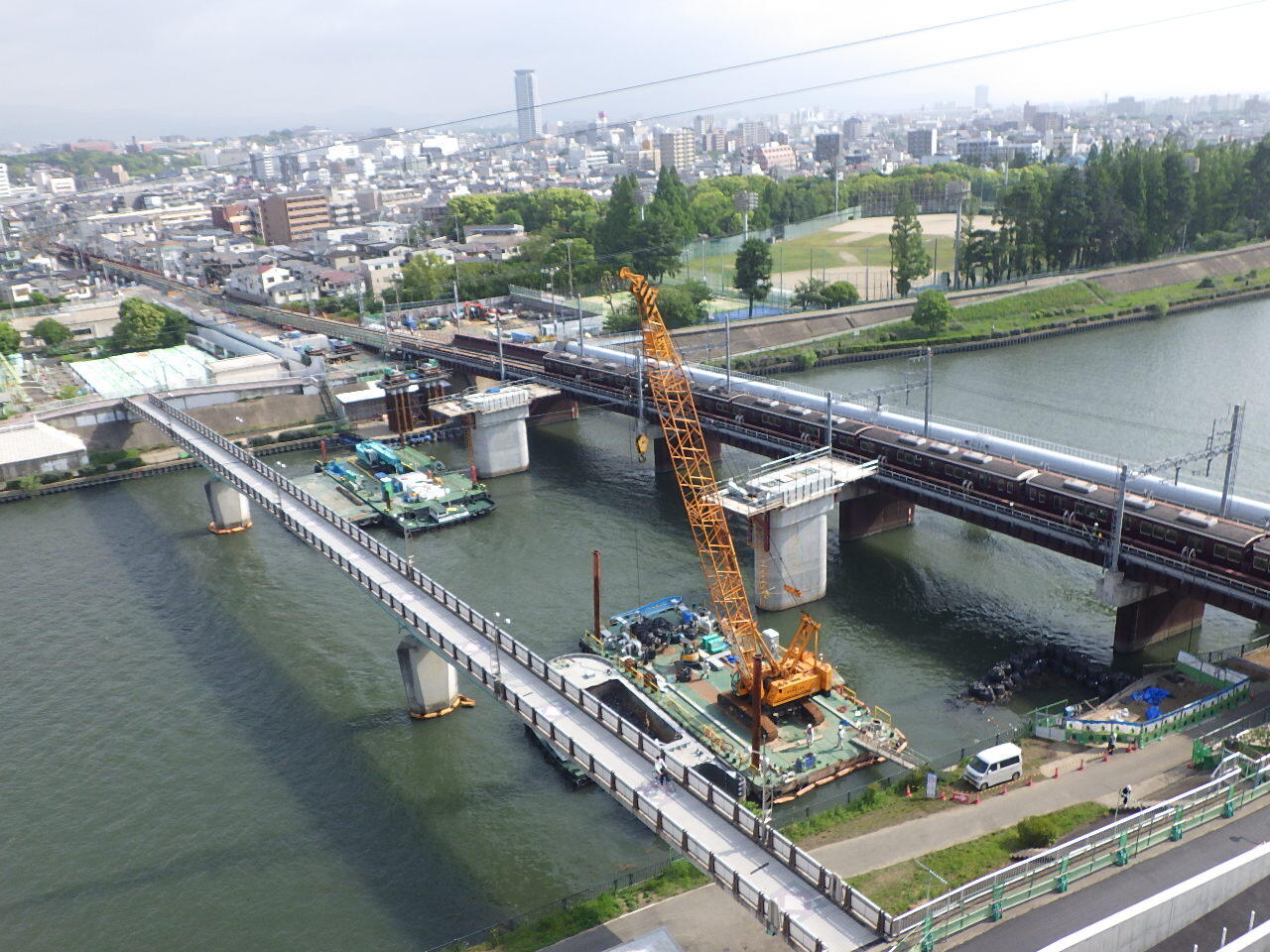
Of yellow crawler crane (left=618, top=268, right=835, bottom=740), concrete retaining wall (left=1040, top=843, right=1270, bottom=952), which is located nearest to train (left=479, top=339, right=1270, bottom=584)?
yellow crawler crane (left=618, top=268, right=835, bottom=740)

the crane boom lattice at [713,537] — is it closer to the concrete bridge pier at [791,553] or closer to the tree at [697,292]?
the concrete bridge pier at [791,553]

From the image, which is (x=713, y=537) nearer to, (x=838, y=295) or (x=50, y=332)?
(x=838, y=295)

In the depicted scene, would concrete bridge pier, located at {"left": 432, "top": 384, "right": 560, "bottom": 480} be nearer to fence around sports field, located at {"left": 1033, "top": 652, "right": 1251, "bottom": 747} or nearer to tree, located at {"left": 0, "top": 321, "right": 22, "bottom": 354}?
fence around sports field, located at {"left": 1033, "top": 652, "right": 1251, "bottom": 747}

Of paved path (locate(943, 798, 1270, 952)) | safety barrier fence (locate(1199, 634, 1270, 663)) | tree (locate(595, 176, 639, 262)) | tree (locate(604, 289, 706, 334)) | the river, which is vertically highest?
tree (locate(595, 176, 639, 262))

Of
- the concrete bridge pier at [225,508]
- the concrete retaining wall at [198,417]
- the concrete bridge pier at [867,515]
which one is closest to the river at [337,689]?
the concrete bridge pier at [867,515]

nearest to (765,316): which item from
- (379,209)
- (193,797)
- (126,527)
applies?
(126,527)

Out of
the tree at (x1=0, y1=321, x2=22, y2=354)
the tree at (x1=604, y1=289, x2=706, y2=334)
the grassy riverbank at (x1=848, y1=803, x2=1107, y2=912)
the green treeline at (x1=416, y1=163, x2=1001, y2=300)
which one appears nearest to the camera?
the grassy riverbank at (x1=848, y1=803, x2=1107, y2=912)

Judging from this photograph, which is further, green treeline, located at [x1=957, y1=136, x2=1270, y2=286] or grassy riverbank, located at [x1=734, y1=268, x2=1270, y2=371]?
green treeline, located at [x1=957, y1=136, x2=1270, y2=286]

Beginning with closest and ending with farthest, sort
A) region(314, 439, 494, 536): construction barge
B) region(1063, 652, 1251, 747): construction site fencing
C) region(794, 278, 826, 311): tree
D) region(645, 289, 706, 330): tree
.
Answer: region(1063, 652, 1251, 747): construction site fencing
region(314, 439, 494, 536): construction barge
region(645, 289, 706, 330): tree
region(794, 278, 826, 311): tree
